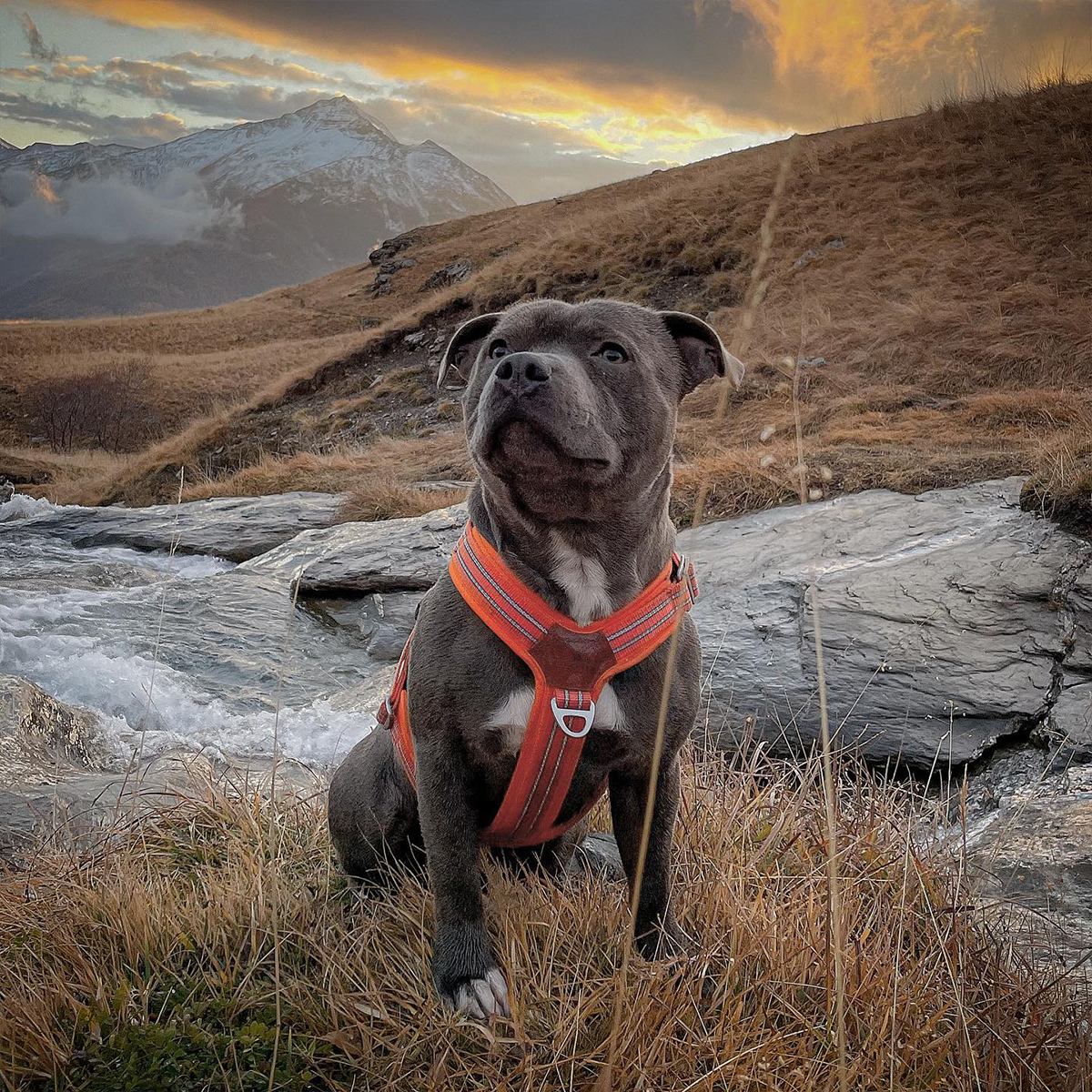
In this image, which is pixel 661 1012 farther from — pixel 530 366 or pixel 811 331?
pixel 811 331

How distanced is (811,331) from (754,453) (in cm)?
609

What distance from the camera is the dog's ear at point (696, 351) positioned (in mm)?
2264

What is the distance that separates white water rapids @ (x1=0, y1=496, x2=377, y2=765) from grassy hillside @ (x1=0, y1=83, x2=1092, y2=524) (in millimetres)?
2660

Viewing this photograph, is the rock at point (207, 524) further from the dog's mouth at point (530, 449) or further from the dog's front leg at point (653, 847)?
the dog's mouth at point (530, 449)

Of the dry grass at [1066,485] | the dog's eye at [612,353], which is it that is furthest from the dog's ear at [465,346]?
the dry grass at [1066,485]

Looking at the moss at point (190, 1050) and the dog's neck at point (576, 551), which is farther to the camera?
the dog's neck at point (576, 551)

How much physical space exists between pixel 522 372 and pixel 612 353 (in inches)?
14.8

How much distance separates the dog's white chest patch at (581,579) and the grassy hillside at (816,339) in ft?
8.49

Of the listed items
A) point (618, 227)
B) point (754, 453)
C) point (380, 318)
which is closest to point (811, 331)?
point (754, 453)

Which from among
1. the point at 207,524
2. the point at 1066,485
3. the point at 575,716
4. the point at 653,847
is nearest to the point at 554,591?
the point at 575,716

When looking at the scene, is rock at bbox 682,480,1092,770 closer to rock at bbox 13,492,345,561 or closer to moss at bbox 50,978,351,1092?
moss at bbox 50,978,351,1092

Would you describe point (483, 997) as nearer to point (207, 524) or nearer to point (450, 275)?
point (207, 524)

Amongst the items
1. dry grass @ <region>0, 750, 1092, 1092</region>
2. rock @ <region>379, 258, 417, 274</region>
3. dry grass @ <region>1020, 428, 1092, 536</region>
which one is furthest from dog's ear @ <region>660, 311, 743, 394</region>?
rock @ <region>379, 258, 417, 274</region>

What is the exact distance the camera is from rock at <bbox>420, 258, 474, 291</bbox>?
1075 inches
